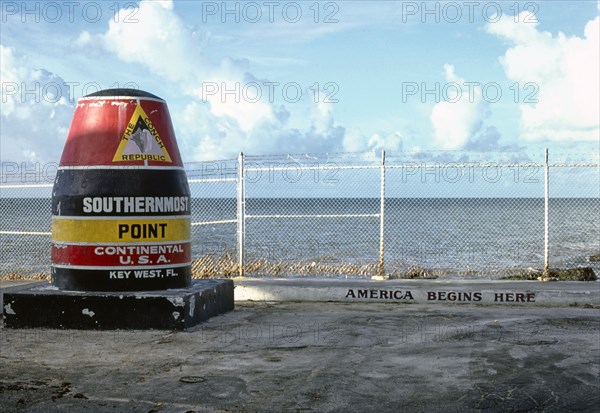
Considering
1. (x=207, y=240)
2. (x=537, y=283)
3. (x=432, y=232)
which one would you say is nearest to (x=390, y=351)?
(x=537, y=283)

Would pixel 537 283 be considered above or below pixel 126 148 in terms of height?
below

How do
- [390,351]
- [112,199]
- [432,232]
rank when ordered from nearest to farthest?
1. [390,351]
2. [112,199]
3. [432,232]

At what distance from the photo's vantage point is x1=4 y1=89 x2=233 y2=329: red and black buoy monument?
25.4 ft

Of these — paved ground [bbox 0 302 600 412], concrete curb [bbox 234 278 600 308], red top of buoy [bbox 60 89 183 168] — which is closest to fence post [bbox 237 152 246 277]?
concrete curb [bbox 234 278 600 308]

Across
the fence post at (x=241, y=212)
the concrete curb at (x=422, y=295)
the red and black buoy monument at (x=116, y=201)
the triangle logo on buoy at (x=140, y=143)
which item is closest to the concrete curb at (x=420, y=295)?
the concrete curb at (x=422, y=295)

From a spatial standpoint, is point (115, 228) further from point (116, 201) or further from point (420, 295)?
point (420, 295)

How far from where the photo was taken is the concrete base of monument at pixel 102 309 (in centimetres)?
766

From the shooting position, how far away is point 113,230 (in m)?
7.88

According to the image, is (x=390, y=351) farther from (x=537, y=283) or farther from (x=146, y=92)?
(x=537, y=283)

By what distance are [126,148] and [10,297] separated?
1.83 m

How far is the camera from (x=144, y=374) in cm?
571

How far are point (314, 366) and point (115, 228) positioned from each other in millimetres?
2887

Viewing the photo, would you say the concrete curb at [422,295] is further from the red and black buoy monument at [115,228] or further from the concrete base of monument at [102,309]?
the concrete base of monument at [102,309]

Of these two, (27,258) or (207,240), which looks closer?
(27,258)
